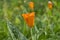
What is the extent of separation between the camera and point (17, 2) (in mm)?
4539

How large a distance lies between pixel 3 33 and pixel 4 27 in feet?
0.25

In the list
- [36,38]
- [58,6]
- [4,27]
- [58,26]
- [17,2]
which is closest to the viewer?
[36,38]

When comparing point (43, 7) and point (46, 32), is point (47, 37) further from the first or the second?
point (43, 7)

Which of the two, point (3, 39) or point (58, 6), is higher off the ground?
point (3, 39)

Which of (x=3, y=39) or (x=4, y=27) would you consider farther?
(x=4, y=27)

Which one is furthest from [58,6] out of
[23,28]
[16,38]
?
[16,38]

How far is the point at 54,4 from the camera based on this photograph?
3.80 metres

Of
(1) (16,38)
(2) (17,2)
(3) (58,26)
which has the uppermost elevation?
(1) (16,38)

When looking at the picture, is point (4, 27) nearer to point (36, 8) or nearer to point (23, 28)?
point (23, 28)

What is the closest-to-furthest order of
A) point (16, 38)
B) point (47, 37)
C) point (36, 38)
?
point (16, 38) → point (36, 38) → point (47, 37)

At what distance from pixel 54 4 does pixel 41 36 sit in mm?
1675

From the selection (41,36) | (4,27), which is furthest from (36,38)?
(4,27)

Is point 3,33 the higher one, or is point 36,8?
point 3,33

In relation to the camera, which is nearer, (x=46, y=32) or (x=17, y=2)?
(x=46, y=32)
